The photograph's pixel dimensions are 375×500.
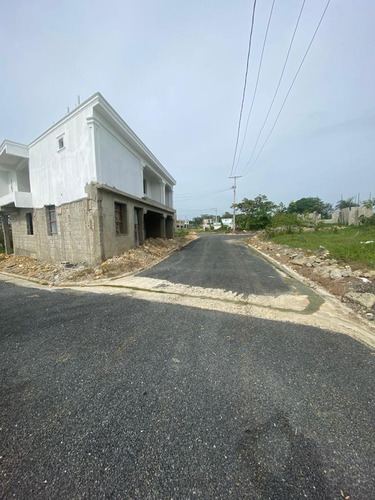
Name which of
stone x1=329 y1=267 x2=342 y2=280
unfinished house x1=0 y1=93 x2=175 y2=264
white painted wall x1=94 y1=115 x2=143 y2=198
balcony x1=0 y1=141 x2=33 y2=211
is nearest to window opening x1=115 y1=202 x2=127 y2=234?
unfinished house x1=0 y1=93 x2=175 y2=264

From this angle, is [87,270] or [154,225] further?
[154,225]

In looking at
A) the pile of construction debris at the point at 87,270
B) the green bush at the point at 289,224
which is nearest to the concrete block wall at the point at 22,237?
the pile of construction debris at the point at 87,270

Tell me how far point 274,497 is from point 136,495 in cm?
90

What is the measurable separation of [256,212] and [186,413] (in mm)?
38967

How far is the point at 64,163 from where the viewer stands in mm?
9086

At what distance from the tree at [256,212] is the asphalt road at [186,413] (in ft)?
117

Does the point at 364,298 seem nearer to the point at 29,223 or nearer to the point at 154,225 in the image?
the point at 154,225

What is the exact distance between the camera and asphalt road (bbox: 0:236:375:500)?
1.32 metres

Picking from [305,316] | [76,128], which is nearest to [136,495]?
[305,316]

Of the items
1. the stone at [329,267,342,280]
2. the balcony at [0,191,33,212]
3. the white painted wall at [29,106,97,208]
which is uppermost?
the white painted wall at [29,106,97,208]

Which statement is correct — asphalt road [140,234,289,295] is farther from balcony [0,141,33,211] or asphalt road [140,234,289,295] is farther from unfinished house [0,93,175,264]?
balcony [0,141,33,211]

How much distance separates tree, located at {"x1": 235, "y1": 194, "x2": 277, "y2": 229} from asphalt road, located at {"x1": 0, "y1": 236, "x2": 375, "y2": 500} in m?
35.8

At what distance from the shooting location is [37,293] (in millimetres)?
5555

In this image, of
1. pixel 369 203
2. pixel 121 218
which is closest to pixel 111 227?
pixel 121 218
